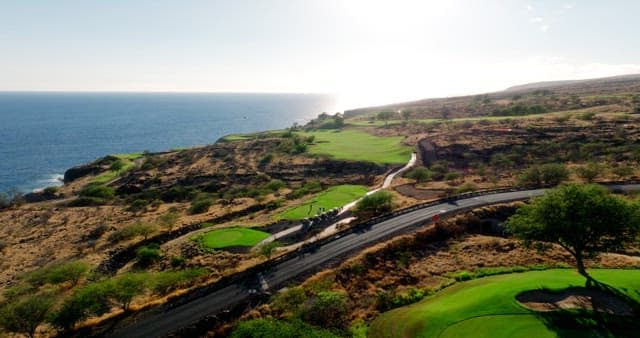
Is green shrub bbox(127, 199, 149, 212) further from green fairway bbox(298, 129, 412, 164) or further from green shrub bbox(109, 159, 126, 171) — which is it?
green fairway bbox(298, 129, 412, 164)

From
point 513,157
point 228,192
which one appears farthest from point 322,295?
point 513,157

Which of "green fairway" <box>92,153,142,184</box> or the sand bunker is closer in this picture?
the sand bunker

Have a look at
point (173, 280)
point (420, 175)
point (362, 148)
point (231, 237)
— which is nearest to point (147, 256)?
point (173, 280)

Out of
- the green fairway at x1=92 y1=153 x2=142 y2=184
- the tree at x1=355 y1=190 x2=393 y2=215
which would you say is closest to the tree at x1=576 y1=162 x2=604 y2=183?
the tree at x1=355 y1=190 x2=393 y2=215

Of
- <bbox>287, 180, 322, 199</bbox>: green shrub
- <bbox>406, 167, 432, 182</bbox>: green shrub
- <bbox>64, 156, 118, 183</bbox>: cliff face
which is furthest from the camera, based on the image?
<bbox>64, 156, 118, 183</bbox>: cliff face

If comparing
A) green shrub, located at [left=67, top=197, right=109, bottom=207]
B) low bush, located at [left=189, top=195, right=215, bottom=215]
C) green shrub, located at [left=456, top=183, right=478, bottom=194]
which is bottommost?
green shrub, located at [left=67, top=197, right=109, bottom=207]

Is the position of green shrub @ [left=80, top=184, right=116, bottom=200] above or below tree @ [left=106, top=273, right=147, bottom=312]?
below

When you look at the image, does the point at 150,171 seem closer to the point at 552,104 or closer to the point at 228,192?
the point at 228,192

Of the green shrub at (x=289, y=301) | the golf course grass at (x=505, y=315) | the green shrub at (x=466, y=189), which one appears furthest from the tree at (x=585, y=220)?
the green shrub at (x=466, y=189)
